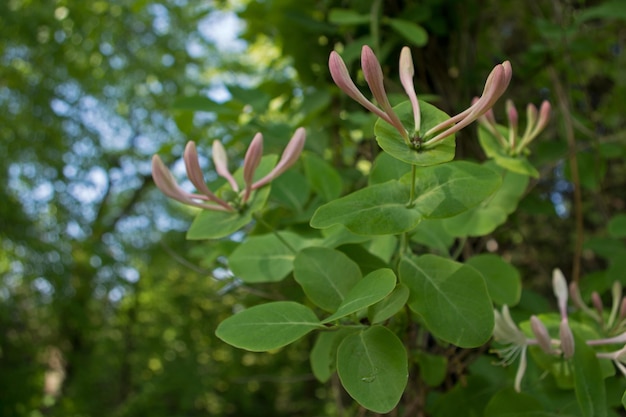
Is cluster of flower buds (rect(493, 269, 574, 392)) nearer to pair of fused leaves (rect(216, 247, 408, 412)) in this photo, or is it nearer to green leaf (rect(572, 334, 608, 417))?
green leaf (rect(572, 334, 608, 417))

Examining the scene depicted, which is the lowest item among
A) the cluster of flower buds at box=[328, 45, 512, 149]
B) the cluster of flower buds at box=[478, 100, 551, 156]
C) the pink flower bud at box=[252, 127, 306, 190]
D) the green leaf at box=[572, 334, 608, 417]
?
the green leaf at box=[572, 334, 608, 417]

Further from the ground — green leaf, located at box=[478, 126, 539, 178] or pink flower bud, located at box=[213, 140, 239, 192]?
green leaf, located at box=[478, 126, 539, 178]

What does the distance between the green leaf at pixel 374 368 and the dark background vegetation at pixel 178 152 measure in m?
0.27

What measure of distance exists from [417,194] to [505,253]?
1.47 ft

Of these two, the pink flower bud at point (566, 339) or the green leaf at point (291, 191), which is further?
the green leaf at point (291, 191)

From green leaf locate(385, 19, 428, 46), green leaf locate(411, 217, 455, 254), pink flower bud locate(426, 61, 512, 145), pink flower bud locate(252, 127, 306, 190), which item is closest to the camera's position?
pink flower bud locate(426, 61, 512, 145)

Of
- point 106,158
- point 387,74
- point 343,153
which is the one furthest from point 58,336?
point 387,74

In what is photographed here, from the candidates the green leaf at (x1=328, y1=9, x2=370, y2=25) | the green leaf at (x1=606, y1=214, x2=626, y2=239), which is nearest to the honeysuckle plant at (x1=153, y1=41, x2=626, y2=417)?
the green leaf at (x1=606, y1=214, x2=626, y2=239)

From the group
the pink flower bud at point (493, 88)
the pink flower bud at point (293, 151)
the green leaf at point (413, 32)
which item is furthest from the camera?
the green leaf at point (413, 32)

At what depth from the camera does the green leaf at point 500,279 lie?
1.50ft

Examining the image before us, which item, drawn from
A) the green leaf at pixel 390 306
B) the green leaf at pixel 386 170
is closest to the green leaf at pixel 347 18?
the green leaf at pixel 386 170

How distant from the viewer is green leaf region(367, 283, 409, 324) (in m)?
0.33

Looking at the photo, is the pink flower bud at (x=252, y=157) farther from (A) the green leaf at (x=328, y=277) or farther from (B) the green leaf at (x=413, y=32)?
(B) the green leaf at (x=413, y=32)

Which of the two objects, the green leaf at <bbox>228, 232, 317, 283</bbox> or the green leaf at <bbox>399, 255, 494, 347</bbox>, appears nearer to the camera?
the green leaf at <bbox>399, 255, 494, 347</bbox>
